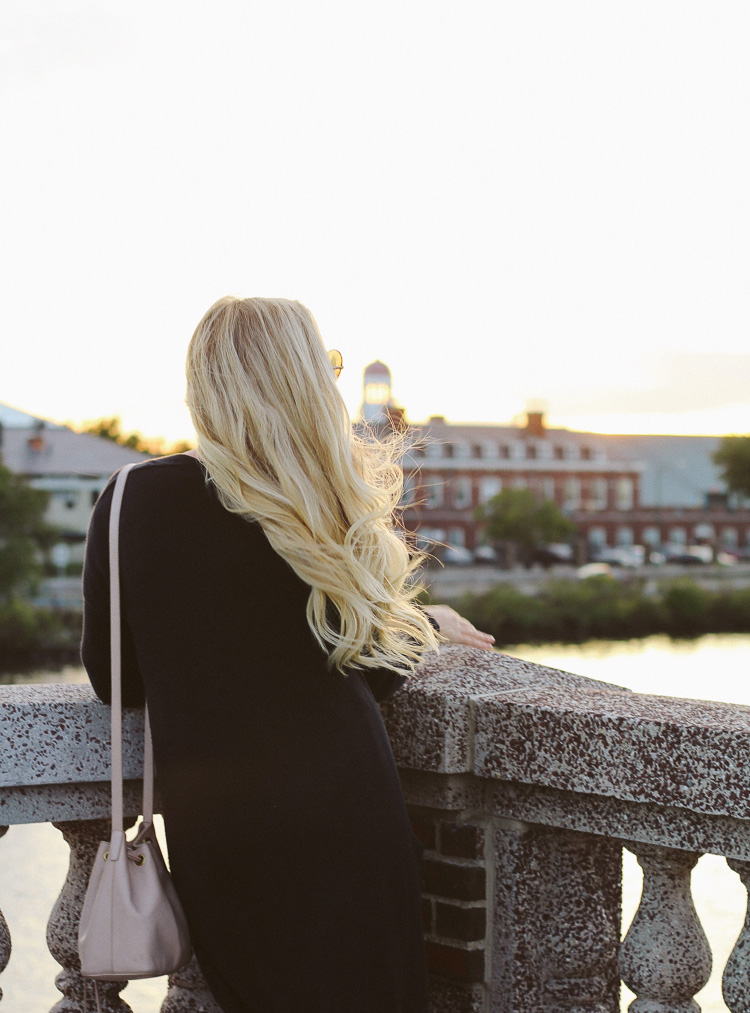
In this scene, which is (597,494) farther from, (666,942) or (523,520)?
(666,942)

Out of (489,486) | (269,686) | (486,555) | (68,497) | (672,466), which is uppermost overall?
(672,466)

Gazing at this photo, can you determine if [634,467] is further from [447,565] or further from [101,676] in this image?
[101,676]

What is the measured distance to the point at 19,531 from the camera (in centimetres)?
4316

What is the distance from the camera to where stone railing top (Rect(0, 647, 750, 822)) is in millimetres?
1597

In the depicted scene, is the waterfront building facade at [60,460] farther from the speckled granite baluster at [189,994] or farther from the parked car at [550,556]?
the speckled granite baluster at [189,994]

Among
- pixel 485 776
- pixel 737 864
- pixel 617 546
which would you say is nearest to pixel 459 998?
pixel 485 776

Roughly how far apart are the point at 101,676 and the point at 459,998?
0.85 metres

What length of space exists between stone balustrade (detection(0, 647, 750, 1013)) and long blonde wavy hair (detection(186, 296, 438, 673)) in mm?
332

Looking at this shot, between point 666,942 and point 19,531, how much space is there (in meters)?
43.7

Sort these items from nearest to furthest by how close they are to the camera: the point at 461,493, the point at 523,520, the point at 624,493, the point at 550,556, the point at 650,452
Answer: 1. the point at 523,520
2. the point at 550,556
3. the point at 461,493
4. the point at 624,493
5. the point at 650,452

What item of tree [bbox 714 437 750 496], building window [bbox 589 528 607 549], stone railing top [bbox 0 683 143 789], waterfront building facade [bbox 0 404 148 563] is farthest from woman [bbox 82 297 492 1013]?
building window [bbox 589 528 607 549]

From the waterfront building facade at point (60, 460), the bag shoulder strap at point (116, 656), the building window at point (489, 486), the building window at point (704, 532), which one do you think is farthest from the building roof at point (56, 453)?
the bag shoulder strap at point (116, 656)

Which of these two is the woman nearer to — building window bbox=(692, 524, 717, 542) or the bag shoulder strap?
the bag shoulder strap

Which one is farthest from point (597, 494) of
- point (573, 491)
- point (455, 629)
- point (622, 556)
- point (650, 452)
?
point (455, 629)
